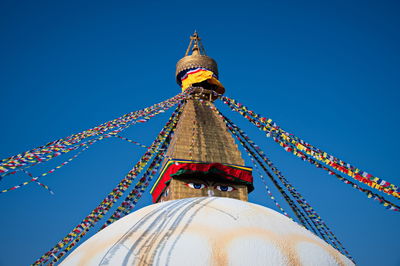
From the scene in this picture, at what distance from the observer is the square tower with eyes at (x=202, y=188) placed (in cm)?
1000

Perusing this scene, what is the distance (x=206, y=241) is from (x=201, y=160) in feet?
25.8

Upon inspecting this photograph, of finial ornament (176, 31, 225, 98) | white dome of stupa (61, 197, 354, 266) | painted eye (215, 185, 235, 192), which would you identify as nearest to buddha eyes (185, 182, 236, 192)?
painted eye (215, 185, 235, 192)

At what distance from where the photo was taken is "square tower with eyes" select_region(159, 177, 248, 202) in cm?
1000

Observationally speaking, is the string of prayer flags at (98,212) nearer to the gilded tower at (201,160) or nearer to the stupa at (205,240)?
the gilded tower at (201,160)

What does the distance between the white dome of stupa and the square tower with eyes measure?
6641 millimetres

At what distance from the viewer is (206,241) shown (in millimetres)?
2703

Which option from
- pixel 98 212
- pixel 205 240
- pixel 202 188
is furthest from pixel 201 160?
pixel 205 240

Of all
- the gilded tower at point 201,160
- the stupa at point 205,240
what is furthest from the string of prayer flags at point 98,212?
the stupa at point 205,240

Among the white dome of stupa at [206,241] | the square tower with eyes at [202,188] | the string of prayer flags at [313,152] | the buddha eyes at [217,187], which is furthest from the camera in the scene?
the buddha eyes at [217,187]

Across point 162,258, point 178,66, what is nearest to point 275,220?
point 162,258

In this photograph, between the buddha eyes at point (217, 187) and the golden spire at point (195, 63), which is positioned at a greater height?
the golden spire at point (195, 63)

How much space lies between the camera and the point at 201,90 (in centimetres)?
1326

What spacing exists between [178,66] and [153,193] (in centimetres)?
548

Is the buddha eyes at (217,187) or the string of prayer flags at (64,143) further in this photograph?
the buddha eyes at (217,187)
